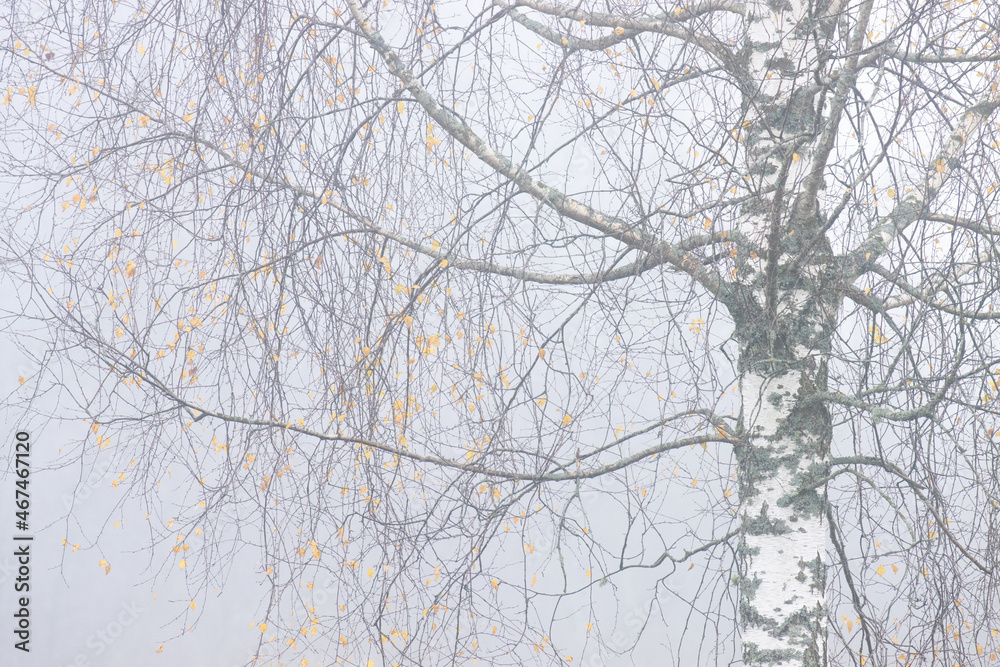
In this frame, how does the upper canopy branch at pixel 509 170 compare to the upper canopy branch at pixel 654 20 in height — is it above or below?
below

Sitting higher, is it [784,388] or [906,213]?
[906,213]

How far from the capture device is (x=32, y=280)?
2.48 m

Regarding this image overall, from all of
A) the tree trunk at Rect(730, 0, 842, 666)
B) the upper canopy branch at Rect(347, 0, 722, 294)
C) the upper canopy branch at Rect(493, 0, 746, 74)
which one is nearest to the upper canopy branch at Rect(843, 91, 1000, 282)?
the tree trunk at Rect(730, 0, 842, 666)

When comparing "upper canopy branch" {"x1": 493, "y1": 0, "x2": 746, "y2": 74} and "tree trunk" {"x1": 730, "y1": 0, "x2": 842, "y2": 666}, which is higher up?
"upper canopy branch" {"x1": 493, "y1": 0, "x2": 746, "y2": 74}

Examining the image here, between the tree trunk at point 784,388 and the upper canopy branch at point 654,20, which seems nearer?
the upper canopy branch at point 654,20

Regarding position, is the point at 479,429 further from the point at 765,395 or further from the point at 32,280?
the point at 32,280

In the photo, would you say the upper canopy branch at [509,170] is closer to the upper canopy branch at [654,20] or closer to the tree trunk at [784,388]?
the tree trunk at [784,388]

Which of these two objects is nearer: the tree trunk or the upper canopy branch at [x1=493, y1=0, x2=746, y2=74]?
the upper canopy branch at [x1=493, y1=0, x2=746, y2=74]

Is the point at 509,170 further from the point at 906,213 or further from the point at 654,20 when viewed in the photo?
the point at 906,213

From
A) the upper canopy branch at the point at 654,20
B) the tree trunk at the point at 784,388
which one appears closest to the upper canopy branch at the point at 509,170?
the tree trunk at the point at 784,388

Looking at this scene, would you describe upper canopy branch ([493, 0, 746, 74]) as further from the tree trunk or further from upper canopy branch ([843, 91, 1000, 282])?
upper canopy branch ([843, 91, 1000, 282])

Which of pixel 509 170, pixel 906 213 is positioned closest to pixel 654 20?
pixel 509 170

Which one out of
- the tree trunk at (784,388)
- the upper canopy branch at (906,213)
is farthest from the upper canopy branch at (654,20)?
the upper canopy branch at (906,213)

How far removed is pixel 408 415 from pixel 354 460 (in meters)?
0.20
